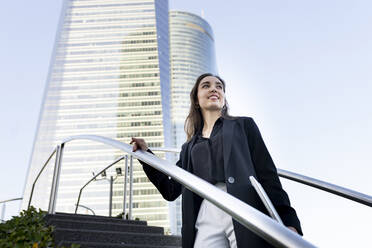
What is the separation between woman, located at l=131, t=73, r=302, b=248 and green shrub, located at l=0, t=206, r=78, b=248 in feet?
3.48

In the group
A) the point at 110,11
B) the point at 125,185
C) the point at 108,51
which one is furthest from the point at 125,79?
the point at 125,185

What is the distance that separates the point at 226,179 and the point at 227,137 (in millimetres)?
211

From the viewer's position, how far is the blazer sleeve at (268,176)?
1088 millimetres

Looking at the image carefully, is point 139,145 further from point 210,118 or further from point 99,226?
point 99,226

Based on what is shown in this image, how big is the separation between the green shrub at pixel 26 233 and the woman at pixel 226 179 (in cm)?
106

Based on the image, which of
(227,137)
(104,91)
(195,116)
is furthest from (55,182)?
(104,91)

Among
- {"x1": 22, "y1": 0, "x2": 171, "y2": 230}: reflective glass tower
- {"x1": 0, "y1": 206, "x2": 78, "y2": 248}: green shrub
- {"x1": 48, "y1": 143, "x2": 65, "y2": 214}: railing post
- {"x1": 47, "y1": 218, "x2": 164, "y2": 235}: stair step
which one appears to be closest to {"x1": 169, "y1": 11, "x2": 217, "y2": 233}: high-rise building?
{"x1": 22, "y1": 0, "x2": 171, "y2": 230}: reflective glass tower

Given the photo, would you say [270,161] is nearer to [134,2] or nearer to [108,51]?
[108,51]

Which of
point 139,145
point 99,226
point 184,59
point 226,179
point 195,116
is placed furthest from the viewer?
point 184,59

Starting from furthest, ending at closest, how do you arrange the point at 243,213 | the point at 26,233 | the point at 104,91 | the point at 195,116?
1. the point at 104,91
2. the point at 26,233
3. the point at 195,116
4. the point at 243,213

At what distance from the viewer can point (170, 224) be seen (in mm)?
60688

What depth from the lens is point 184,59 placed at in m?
87.9

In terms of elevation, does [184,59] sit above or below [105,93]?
above

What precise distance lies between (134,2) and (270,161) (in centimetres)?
7816
